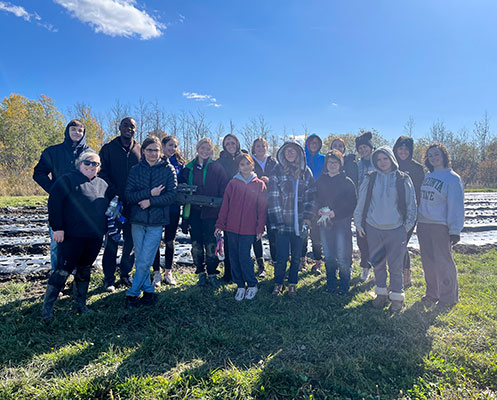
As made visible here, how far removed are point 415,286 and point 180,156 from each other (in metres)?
4.49

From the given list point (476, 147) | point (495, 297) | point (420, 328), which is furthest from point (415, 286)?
point (476, 147)

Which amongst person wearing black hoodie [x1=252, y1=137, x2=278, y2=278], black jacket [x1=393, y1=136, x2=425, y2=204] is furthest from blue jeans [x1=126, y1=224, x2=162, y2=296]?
black jacket [x1=393, y1=136, x2=425, y2=204]

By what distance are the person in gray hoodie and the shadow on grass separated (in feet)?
1.17

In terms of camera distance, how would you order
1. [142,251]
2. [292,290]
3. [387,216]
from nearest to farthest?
1. [142,251]
2. [387,216]
3. [292,290]

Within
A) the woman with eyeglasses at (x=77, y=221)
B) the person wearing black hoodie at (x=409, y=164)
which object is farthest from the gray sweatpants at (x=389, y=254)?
the woman with eyeglasses at (x=77, y=221)

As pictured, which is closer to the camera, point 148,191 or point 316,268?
point 148,191

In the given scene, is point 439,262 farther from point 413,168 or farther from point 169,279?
point 169,279

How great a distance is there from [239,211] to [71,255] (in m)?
2.18

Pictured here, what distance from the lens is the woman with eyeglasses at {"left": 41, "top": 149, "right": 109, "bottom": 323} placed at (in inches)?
135

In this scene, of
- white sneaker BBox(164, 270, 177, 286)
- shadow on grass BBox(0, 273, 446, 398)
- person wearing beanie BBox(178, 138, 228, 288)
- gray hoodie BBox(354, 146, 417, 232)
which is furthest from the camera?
white sneaker BBox(164, 270, 177, 286)

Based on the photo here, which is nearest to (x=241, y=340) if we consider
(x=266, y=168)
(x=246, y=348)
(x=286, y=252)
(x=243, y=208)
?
(x=246, y=348)

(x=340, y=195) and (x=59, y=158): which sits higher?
(x=59, y=158)

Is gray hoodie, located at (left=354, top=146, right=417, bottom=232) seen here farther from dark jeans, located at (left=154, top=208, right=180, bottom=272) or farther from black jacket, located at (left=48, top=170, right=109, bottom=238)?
black jacket, located at (left=48, top=170, right=109, bottom=238)

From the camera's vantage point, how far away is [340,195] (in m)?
4.50
